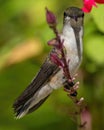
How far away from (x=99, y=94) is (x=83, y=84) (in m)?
0.12

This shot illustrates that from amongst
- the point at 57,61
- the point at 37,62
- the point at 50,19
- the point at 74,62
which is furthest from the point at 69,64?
the point at 37,62

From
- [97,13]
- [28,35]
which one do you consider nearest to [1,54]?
[28,35]

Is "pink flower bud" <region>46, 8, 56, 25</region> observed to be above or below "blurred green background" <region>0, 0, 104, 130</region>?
above

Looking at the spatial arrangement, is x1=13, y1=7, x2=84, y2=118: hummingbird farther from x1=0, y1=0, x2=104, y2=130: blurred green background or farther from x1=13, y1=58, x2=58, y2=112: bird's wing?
x1=0, y1=0, x2=104, y2=130: blurred green background

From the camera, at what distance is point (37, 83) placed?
1536 mm

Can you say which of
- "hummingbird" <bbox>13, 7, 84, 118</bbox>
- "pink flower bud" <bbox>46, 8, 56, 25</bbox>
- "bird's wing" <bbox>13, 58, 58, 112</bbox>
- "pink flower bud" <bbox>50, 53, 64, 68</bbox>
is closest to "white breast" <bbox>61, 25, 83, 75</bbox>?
"hummingbird" <bbox>13, 7, 84, 118</bbox>

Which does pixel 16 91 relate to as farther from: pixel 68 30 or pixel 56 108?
pixel 68 30

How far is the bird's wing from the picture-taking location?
1519 mm

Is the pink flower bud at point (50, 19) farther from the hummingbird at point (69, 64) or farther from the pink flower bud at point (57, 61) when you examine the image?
the hummingbird at point (69, 64)

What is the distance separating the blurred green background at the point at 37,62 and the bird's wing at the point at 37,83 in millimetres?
768

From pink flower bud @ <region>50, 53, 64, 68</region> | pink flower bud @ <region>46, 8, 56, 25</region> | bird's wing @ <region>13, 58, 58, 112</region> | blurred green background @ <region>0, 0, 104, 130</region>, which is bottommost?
blurred green background @ <region>0, 0, 104, 130</region>

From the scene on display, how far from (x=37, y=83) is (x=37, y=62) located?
1.20 m

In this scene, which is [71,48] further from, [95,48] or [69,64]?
[95,48]

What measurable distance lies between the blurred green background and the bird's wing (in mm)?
768
